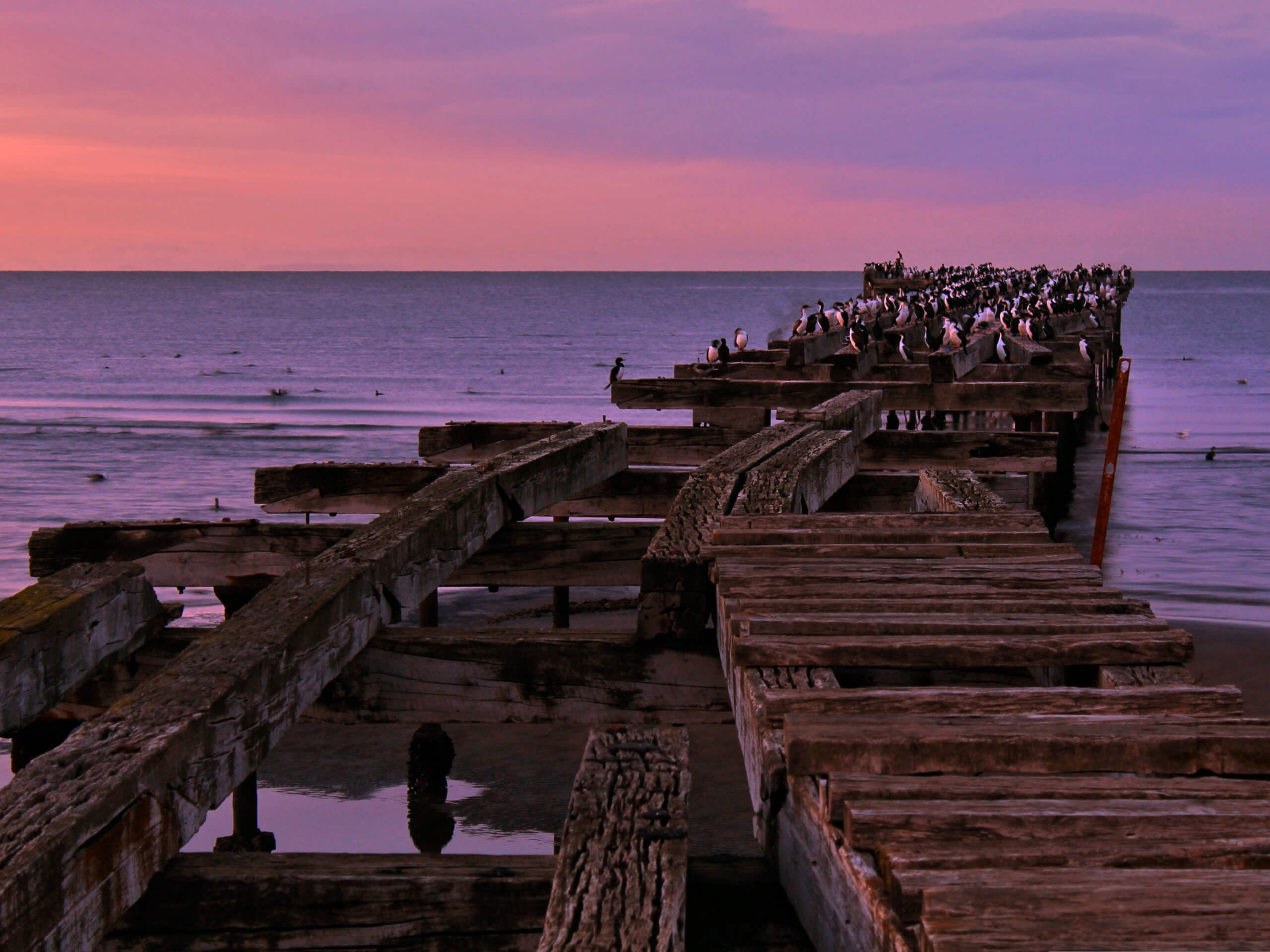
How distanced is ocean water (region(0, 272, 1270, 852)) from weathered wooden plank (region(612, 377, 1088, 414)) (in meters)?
3.07

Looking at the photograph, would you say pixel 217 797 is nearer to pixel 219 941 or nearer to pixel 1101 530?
pixel 219 941

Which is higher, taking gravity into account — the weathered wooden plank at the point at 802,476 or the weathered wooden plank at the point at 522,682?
the weathered wooden plank at the point at 802,476

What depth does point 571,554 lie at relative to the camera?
5.95 meters

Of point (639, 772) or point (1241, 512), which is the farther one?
point (1241, 512)

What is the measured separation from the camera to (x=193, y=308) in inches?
6043

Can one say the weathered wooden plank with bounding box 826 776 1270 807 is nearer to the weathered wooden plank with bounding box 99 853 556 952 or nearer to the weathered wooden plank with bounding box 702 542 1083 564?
the weathered wooden plank with bounding box 99 853 556 952

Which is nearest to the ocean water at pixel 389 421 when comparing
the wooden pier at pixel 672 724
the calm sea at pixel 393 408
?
the calm sea at pixel 393 408

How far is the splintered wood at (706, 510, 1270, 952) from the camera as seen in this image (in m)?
2.01

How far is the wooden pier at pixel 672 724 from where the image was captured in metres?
2.26

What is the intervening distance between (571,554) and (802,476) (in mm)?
1230

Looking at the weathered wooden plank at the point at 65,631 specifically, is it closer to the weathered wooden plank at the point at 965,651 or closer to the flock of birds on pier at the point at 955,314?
the weathered wooden plank at the point at 965,651

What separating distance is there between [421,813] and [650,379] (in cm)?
383

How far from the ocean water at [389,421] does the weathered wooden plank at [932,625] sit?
17.5 ft

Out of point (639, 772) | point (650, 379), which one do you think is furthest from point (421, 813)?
point (639, 772)
